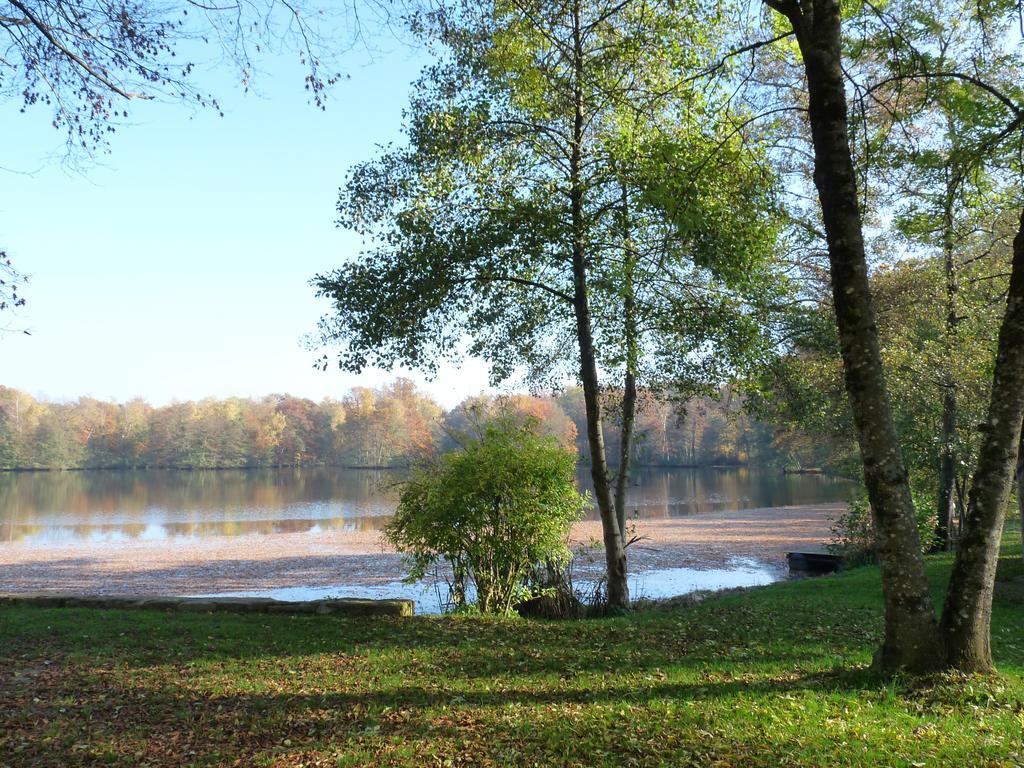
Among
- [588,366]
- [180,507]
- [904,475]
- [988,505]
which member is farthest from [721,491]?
[904,475]

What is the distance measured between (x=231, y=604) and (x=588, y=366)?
19.5 ft

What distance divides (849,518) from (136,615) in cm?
1517

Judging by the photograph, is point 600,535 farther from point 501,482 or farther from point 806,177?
point 501,482

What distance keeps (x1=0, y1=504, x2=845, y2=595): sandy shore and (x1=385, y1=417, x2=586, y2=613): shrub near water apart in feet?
10.2

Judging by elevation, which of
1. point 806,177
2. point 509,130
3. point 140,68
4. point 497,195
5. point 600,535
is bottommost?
point 600,535

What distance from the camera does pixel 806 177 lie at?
15.9 m

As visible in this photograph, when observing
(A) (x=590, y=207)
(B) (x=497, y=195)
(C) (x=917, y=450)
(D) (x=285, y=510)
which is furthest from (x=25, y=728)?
(D) (x=285, y=510)

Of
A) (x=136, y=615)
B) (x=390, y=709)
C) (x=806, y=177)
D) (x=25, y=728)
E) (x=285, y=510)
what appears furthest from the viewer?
(x=285, y=510)

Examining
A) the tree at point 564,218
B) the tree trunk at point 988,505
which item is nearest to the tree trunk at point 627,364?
the tree at point 564,218

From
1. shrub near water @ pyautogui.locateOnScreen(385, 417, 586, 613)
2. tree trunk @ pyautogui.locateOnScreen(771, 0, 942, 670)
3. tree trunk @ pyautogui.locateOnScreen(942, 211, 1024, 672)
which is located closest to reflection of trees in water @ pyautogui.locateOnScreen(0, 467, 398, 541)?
shrub near water @ pyautogui.locateOnScreen(385, 417, 586, 613)

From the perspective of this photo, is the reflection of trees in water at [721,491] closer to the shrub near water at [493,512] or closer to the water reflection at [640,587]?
the water reflection at [640,587]

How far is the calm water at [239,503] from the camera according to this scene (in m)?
29.0

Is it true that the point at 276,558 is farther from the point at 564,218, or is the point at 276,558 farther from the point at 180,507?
the point at 180,507

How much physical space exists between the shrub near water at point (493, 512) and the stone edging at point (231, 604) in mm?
1208
